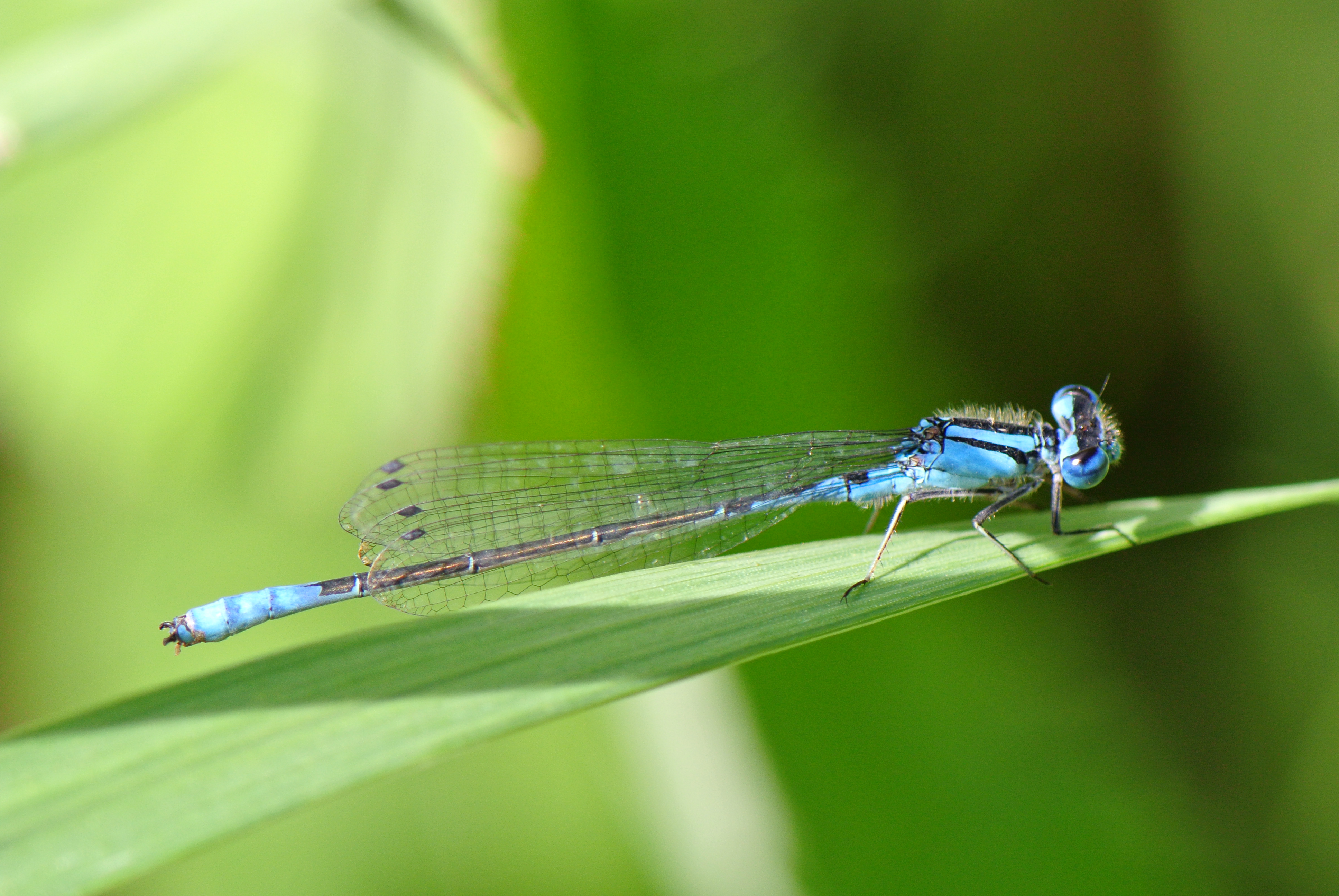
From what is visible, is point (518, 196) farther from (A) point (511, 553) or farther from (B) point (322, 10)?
(A) point (511, 553)

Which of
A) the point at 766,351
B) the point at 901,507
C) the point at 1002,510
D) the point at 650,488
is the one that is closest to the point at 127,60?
the point at 650,488

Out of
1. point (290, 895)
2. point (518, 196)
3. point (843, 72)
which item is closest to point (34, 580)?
point (290, 895)

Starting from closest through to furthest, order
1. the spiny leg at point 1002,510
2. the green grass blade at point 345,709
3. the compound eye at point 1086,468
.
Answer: the green grass blade at point 345,709
the spiny leg at point 1002,510
the compound eye at point 1086,468

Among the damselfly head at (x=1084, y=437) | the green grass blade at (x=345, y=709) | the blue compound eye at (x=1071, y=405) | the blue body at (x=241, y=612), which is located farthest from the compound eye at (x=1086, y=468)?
the blue body at (x=241, y=612)

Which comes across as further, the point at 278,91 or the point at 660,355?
the point at 278,91

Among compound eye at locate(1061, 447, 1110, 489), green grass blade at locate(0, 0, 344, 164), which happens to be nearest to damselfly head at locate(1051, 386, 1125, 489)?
compound eye at locate(1061, 447, 1110, 489)

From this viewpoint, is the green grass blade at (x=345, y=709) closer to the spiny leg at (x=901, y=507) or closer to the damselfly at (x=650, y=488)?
the spiny leg at (x=901, y=507)

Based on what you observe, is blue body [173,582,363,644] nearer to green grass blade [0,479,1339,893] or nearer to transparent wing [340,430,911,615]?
transparent wing [340,430,911,615]
